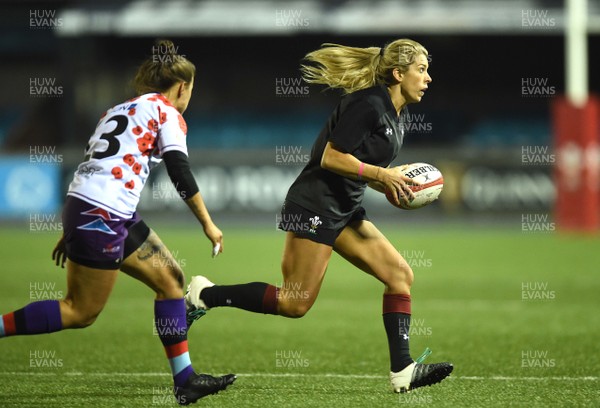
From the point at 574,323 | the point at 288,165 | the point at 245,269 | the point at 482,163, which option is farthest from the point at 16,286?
the point at 482,163

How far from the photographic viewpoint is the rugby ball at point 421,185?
5832mm

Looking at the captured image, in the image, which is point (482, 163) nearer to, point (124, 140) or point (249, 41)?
point (249, 41)

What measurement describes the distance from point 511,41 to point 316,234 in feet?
81.9
